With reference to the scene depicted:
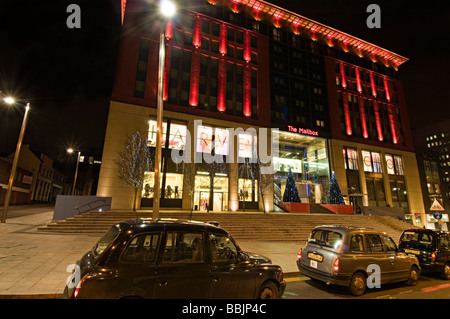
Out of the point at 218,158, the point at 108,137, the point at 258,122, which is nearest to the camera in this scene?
the point at 108,137

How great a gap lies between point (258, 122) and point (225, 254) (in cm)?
2751

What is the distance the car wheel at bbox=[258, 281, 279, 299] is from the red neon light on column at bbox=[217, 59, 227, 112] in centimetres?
2598

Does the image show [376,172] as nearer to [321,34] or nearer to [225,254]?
[321,34]

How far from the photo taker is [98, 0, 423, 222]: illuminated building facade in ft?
83.6

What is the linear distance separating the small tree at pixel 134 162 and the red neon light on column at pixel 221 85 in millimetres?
11280

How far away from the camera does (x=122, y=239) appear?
3.40 meters

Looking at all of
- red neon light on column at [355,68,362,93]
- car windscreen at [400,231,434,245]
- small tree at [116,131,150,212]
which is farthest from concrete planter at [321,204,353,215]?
red neon light on column at [355,68,362,93]

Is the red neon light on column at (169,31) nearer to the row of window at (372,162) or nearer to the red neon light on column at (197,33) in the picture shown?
the red neon light on column at (197,33)

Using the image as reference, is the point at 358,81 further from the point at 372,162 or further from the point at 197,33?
the point at 197,33

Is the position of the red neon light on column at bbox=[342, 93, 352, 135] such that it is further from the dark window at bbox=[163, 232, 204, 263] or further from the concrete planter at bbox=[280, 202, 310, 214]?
the dark window at bbox=[163, 232, 204, 263]

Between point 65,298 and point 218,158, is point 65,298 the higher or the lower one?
the lower one

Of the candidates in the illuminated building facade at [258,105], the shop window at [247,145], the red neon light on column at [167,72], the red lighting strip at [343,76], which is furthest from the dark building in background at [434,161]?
the red neon light on column at [167,72]
